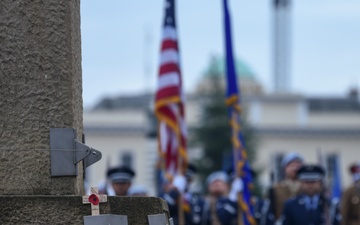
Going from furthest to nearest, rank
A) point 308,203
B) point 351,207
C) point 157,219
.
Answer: point 351,207 → point 308,203 → point 157,219

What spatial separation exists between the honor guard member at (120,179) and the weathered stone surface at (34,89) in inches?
303

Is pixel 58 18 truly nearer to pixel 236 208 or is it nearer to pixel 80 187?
pixel 80 187

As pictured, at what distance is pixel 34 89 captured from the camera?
283 inches

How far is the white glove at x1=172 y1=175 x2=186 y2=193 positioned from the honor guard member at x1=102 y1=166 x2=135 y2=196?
64 centimetres

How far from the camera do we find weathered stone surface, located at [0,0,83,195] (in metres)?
7.18

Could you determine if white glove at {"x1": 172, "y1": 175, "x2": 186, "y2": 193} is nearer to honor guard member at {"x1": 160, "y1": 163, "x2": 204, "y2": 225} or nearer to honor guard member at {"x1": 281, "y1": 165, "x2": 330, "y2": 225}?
honor guard member at {"x1": 160, "y1": 163, "x2": 204, "y2": 225}

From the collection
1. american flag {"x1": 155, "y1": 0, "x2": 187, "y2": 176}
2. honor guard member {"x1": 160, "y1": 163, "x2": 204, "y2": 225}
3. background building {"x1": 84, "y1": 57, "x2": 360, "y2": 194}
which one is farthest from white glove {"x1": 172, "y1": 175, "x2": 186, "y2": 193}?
background building {"x1": 84, "y1": 57, "x2": 360, "y2": 194}

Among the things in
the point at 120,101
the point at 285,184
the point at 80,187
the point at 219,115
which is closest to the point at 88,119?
the point at 120,101

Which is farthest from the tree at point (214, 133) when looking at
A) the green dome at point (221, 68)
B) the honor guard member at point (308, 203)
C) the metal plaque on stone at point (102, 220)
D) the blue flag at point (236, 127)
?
the metal plaque on stone at point (102, 220)

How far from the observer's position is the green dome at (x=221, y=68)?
72.8 meters

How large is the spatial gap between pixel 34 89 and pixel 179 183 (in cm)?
913

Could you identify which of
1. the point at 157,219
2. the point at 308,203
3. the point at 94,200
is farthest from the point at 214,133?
the point at 94,200

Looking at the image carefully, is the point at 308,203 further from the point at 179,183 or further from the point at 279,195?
the point at 279,195

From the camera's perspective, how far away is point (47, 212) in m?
7.04
